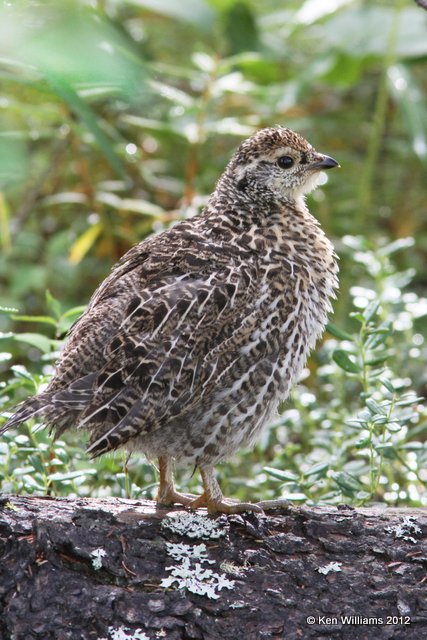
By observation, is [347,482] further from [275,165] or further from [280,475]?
[275,165]

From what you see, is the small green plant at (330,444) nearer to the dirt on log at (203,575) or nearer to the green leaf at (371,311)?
the green leaf at (371,311)

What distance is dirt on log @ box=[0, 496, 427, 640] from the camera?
2625 mm

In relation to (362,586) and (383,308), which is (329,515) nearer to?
(362,586)

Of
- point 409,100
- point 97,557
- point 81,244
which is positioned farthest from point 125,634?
point 409,100

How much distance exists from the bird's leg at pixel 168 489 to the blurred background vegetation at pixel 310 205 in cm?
18

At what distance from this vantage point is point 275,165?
13.0 ft

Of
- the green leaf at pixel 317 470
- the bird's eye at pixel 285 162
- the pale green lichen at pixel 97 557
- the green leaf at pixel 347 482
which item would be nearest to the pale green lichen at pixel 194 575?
the pale green lichen at pixel 97 557

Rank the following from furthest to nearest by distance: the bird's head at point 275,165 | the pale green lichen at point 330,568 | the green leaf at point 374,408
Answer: the bird's head at point 275,165 → the green leaf at point 374,408 → the pale green lichen at point 330,568

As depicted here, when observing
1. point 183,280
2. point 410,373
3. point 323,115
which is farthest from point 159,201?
point 183,280

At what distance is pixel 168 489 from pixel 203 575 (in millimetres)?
753

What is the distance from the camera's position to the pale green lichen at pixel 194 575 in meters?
2.76

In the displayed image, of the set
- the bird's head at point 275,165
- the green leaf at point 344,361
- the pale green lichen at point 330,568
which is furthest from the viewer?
the bird's head at point 275,165

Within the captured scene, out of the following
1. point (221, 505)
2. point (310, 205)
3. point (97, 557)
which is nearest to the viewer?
point (97, 557)

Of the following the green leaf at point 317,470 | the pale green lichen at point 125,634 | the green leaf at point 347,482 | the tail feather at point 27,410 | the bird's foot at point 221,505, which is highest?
the tail feather at point 27,410
